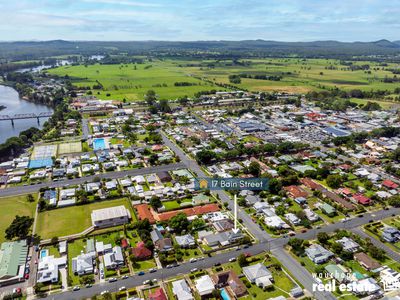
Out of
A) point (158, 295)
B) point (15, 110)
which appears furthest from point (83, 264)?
point (15, 110)

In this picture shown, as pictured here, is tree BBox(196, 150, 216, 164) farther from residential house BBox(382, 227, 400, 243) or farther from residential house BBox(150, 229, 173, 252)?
residential house BBox(382, 227, 400, 243)

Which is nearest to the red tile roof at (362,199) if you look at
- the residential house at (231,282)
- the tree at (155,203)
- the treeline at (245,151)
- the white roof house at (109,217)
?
the treeline at (245,151)

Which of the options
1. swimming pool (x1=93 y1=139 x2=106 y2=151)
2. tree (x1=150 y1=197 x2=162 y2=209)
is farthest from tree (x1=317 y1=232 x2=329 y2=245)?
swimming pool (x1=93 y1=139 x2=106 y2=151)

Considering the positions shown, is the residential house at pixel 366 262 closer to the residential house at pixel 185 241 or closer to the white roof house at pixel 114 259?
the residential house at pixel 185 241

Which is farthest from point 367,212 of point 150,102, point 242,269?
point 150,102

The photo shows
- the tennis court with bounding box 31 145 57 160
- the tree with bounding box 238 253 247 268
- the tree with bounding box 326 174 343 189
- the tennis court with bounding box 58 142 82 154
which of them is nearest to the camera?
the tree with bounding box 238 253 247 268

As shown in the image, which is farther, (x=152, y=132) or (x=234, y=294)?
(x=152, y=132)

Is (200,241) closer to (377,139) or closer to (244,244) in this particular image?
(244,244)
